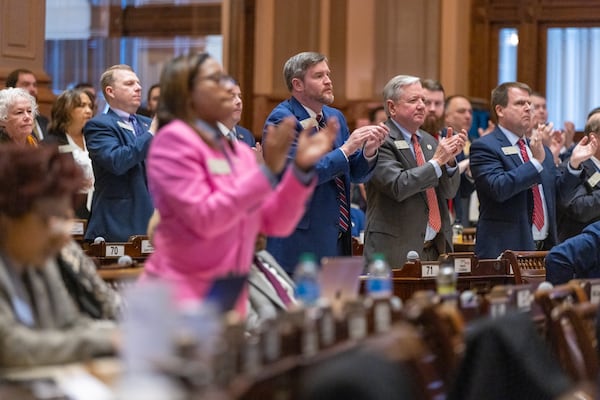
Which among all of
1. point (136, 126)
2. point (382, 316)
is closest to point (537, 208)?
point (136, 126)

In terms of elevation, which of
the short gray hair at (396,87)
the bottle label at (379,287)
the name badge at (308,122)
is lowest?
the bottle label at (379,287)

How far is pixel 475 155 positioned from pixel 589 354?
3.19 m

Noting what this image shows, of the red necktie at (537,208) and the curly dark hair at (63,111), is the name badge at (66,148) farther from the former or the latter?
the red necktie at (537,208)

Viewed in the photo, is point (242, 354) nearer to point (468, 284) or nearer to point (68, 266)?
point (68, 266)

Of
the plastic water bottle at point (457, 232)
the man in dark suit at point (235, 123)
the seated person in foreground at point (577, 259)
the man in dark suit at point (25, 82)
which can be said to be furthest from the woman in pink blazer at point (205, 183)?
the man in dark suit at point (25, 82)

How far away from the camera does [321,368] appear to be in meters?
2.60

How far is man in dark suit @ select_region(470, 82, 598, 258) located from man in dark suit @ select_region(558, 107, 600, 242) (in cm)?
6

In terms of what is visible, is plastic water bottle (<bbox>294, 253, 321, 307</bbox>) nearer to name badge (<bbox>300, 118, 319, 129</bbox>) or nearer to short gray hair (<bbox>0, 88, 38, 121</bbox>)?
name badge (<bbox>300, 118, 319, 129</bbox>)

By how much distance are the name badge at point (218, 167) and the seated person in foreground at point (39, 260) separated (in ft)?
1.39

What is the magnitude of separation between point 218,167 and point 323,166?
A: 1.93m

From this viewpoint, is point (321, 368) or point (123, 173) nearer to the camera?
point (321, 368)

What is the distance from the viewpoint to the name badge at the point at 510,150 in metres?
6.71

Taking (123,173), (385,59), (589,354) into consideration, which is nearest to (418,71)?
(385,59)

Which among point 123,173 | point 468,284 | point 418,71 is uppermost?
point 418,71
